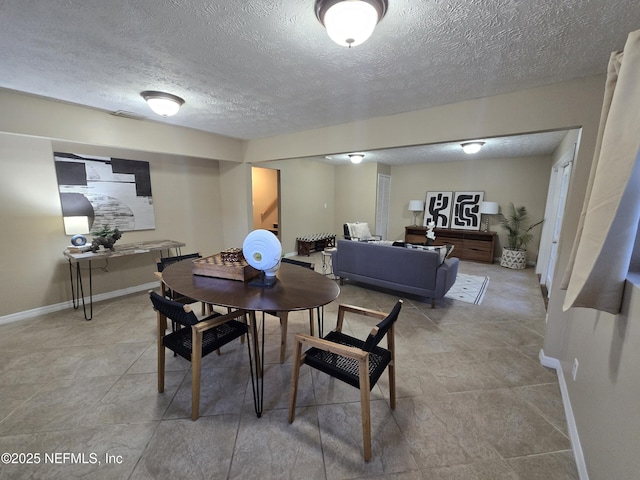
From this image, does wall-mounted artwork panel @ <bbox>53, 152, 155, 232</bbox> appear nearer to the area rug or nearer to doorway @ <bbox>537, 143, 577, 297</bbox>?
the area rug

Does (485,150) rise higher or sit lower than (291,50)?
higher

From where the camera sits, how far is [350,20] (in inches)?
46.9

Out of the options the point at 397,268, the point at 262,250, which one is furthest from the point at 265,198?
the point at 262,250

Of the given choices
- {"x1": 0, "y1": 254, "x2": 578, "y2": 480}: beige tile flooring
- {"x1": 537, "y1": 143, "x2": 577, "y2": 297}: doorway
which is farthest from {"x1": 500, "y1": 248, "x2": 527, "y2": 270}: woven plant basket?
{"x1": 0, "y1": 254, "x2": 578, "y2": 480}: beige tile flooring

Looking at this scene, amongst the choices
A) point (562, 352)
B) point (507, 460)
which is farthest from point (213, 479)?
point (562, 352)

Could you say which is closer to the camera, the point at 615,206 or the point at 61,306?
the point at 615,206

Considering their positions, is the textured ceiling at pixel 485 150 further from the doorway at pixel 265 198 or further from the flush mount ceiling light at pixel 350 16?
the flush mount ceiling light at pixel 350 16

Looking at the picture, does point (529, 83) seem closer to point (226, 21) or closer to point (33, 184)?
point (226, 21)

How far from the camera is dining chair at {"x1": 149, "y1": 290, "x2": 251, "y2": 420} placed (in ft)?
4.99

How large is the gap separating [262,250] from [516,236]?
6063mm

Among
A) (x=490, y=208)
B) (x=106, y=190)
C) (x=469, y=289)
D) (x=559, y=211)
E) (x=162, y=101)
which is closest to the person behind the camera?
(x=162, y=101)

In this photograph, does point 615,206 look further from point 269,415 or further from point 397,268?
point 397,268

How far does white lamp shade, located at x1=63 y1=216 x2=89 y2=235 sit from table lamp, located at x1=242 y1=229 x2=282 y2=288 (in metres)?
2.73

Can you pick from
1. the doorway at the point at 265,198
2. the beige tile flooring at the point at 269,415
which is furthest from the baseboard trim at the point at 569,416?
the doorway at the point at 265,198
